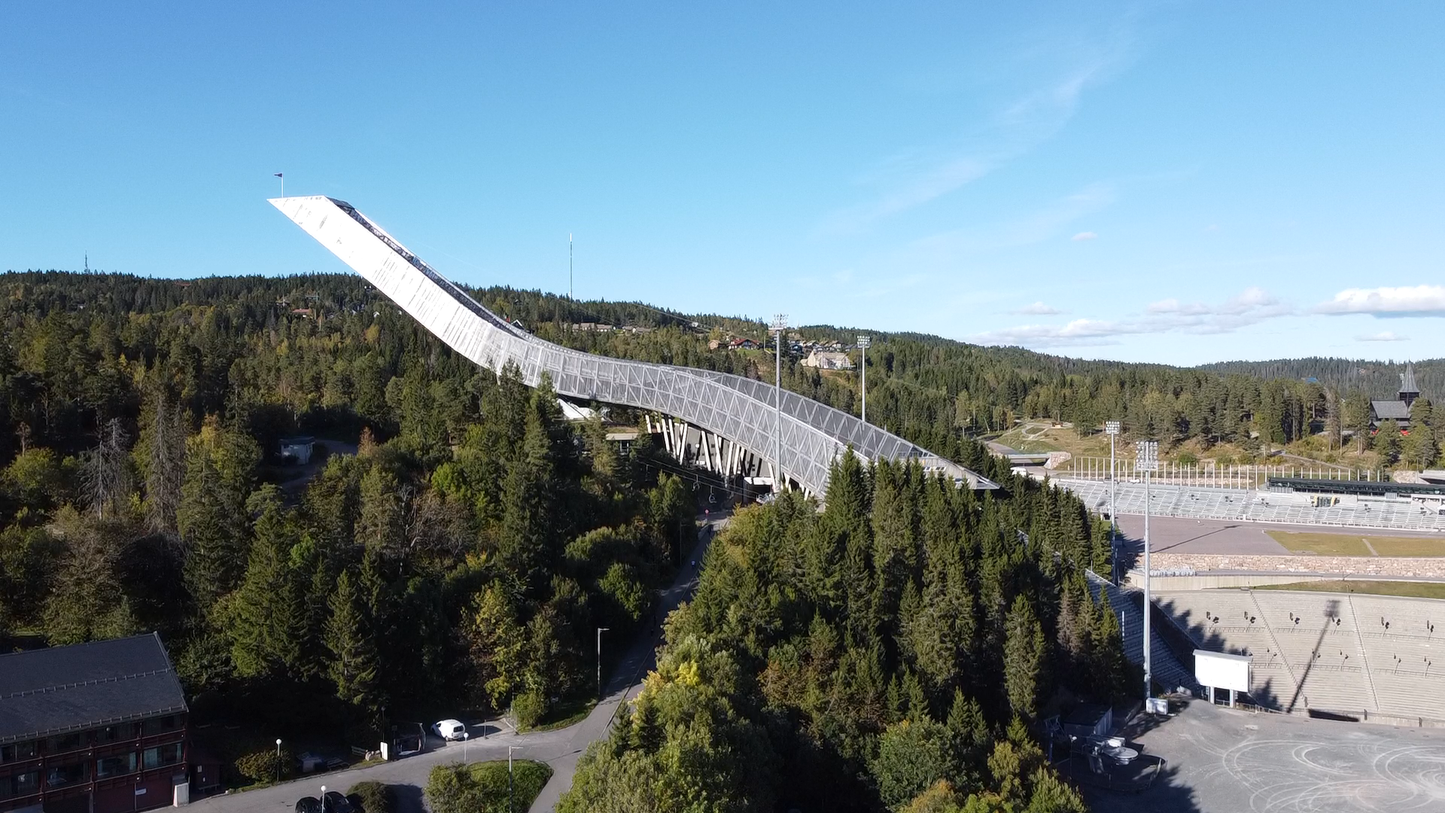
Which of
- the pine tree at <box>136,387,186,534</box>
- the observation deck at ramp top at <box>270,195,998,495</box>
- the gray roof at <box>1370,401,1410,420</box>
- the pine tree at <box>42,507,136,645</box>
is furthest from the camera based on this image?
the gray roof at <box>1370,401,1410,420</box>

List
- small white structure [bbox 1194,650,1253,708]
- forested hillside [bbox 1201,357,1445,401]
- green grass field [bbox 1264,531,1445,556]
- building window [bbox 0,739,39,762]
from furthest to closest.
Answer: forested hillside [bbox 1201,357,1445,401] → green grass field [bbox 1264,531,1445,556] → small white structure [bbox 1194,650,1253,708] → building window [bbox 0,739,39,762]

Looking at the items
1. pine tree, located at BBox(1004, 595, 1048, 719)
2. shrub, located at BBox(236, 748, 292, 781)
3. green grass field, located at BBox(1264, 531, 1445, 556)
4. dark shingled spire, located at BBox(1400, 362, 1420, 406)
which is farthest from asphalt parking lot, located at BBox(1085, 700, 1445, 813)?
dark shingled spire, located at BBox(1400, 362, 1420, 406)

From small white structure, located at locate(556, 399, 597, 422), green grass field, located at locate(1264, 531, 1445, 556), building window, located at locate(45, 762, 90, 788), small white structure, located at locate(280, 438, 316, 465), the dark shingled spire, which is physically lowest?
building window, located at locate(45, 762, 90, 788)

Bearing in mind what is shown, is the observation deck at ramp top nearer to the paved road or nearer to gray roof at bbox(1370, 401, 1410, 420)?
the paved road

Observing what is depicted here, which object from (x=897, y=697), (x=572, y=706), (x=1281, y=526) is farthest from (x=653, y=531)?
(x=1281, y=526)

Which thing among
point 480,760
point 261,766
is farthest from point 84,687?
point 480,760

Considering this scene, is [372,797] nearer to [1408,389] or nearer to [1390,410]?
[1390,410]

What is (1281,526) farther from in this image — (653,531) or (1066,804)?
(1066,804)
